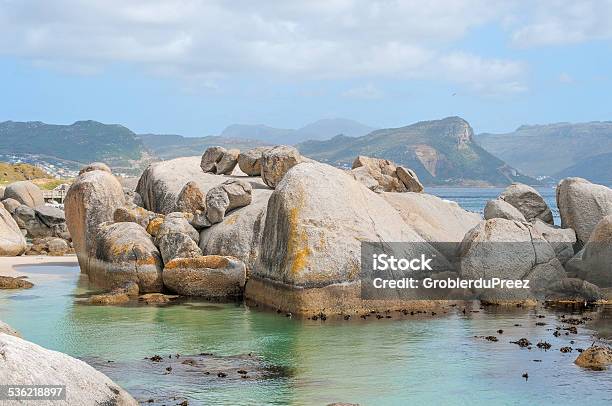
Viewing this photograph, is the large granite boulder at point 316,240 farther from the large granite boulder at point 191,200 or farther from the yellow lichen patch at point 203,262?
the large granite boulder at point 191,200

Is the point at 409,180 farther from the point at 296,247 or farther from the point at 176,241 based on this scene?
the point at 296,247

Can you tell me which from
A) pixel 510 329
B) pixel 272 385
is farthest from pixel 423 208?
pixel 272 385

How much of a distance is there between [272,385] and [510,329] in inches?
337

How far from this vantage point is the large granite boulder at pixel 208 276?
2781 cm

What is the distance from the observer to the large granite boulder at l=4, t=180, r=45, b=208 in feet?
221

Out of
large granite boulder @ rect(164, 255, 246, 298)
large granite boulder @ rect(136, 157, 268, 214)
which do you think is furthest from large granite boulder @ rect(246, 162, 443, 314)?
large granite boulder @ rect(136, 157, 268, 214)

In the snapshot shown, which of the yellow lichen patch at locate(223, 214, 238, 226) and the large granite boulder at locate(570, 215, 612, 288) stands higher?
the yellow lichen patch at locate(223, 214, 238, 226)

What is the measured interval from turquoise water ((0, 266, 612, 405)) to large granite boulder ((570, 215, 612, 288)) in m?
2.35

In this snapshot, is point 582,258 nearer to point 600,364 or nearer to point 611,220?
point 611,220

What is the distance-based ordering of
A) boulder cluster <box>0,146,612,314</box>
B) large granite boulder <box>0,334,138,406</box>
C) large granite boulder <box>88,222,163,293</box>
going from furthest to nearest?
large granite boulder <box>88,222,163,293</box>, boulder cluster <box>0,146,612,314</box>, large granite boulder <box>0,334,138,406</box>

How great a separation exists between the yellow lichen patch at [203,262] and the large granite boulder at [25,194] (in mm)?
42349

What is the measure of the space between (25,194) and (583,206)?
48.8m

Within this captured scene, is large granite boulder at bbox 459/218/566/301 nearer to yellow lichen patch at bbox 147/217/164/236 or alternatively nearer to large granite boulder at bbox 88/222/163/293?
large granite boulder at bbox 88/222/163/293

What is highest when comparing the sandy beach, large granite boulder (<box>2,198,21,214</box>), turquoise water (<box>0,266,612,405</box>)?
large granite boulder (<box>2,198,21,214</box>)
